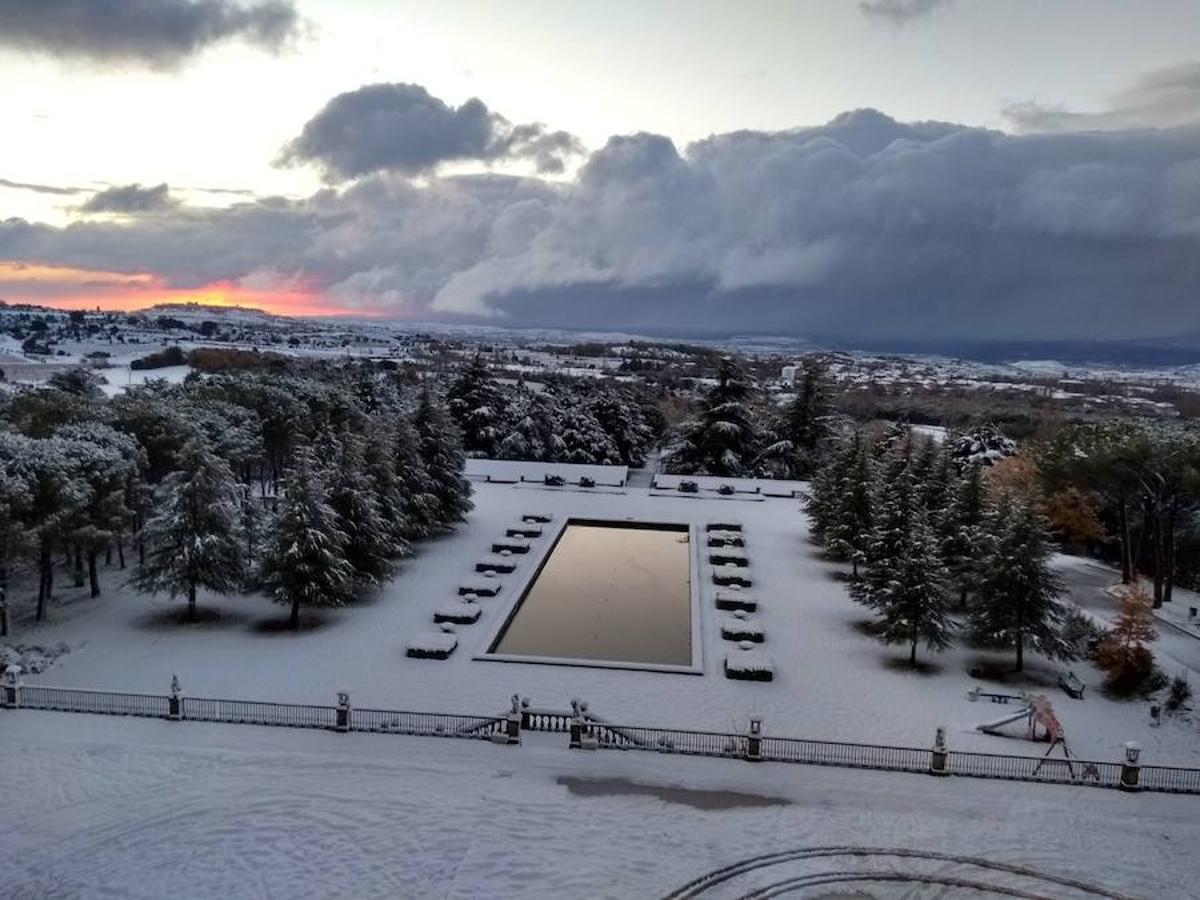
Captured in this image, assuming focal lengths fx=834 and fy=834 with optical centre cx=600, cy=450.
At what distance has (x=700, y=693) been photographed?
68.1 ft

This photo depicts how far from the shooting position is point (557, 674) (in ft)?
70.4

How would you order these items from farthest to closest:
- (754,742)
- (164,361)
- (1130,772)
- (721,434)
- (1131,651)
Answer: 1. (164,361)
2. (721,434)
3. (1131,651)
4. (754,742)
5. (1130,772)

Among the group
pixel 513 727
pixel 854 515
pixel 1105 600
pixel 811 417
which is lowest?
pixel 1105 600

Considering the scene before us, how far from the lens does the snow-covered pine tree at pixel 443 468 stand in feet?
117

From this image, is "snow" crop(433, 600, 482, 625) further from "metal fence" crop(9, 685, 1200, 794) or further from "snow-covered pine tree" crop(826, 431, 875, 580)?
"snow-covered pine tree" crop(826, 431, 875, 580)

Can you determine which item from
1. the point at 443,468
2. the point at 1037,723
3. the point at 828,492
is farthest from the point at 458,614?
the point at 828,492

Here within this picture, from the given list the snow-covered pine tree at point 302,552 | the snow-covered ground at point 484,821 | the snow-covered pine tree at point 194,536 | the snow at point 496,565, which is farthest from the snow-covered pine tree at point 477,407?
the snow-covered ground at point 484,821

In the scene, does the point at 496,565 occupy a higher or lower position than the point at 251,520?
lower

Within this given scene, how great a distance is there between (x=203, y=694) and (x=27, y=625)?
8.85 metres

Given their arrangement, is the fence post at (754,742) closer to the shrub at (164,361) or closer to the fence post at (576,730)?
the fence post at (576,730)

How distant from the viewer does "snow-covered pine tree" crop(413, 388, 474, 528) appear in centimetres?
3581

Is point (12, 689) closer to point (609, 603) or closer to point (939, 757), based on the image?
point (609, 603)

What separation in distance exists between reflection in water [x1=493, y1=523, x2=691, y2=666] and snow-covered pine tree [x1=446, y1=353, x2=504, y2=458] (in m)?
17.2

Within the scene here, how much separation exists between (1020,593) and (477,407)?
38782mm
